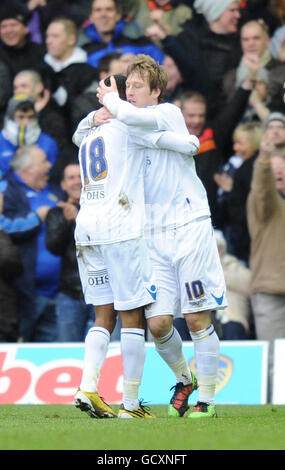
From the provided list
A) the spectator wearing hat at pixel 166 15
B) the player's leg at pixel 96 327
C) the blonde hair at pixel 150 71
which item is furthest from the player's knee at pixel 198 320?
the spectator wearing hat at pixel 166 15

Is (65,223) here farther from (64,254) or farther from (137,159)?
(137,159)

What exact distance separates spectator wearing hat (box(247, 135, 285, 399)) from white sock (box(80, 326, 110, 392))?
4.29 meters

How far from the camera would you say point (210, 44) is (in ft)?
42.2

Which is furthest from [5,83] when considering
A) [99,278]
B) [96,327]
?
[96,327]

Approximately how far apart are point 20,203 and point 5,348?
6.50 feet

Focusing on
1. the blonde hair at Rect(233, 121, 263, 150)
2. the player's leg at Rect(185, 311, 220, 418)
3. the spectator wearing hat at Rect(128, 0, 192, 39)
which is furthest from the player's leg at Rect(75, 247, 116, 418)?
the spectator wearing hat at Rect(128, 0, 192, 39)

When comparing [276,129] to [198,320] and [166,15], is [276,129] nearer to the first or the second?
[166,15]

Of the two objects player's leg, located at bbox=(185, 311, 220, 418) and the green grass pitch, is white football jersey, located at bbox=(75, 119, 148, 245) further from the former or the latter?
the green grass pitch

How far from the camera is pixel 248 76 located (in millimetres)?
12367

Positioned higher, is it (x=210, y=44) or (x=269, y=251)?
(x=210, y=44)

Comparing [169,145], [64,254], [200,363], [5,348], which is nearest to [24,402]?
[5,348]

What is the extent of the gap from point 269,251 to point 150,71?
14.9 ft

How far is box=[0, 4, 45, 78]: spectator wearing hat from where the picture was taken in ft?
43.5
